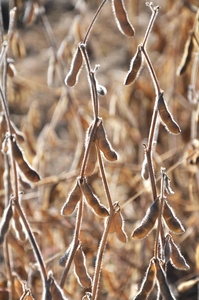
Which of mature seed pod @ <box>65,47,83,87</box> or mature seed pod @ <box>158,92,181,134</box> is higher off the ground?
mature seed pod @ <box>65,47,83,87</box>

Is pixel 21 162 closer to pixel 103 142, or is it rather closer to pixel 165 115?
pixel 103 142

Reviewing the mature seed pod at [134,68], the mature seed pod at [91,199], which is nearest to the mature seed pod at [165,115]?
the mature seed pod at [134,68]

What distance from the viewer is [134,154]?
237 cm

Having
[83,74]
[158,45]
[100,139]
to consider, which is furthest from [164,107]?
[83,74]

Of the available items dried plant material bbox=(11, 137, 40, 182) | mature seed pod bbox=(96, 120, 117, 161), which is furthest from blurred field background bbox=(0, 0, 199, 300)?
mature seed pod bbox=(96, 120, 117, 161)

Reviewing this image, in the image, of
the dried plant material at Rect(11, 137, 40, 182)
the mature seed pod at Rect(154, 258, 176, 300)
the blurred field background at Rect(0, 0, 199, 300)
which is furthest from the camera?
the blurred field background at Rect(0, 0, 199, 300)

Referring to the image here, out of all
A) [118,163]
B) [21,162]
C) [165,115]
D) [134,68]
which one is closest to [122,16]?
[134,68]

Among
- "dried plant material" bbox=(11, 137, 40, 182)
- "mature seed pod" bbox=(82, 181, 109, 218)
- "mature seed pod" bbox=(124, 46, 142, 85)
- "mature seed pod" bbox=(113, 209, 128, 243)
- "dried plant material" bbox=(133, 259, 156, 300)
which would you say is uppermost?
"mature seed pod" bbox=(124, 46, 142, 85)

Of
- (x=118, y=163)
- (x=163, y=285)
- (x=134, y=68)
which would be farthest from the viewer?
(x=118, y=163)

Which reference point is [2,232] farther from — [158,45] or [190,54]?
[158,45]

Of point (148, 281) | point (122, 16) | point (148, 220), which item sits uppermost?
point (122, 16)

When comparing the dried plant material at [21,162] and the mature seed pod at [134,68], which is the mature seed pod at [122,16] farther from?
the dried plant material at [21,162]

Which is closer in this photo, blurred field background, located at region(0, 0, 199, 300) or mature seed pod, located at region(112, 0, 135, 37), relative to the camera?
mature seed pod, located at region(112, 0, 135, 37)

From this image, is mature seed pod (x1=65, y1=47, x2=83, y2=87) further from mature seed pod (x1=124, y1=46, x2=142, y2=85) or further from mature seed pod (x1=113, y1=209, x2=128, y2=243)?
mature seed pod (x1=113, y1=209, x2=128, y2=243)
